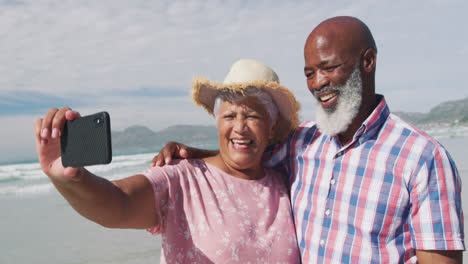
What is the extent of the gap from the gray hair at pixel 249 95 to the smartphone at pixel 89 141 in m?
1.27

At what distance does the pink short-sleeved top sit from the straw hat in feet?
1.87

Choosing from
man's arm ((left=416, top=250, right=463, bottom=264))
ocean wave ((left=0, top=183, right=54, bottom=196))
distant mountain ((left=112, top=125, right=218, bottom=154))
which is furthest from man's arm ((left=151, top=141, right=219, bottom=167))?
distant mountain ((left=112, top=125, right=218, bottom=154))

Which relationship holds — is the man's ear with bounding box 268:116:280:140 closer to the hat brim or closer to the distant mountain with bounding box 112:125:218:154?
the hat brim

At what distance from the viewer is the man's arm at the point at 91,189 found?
1513mm

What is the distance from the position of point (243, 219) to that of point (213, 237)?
231 millimetres

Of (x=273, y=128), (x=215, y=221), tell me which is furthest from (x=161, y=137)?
(x=215, y=221)

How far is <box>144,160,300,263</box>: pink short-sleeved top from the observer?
2221mm

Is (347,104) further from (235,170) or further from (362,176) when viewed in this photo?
(235,170)

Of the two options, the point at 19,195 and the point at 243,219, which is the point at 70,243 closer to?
the point at 243,219

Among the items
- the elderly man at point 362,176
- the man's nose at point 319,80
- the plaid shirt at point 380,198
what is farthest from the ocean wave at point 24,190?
the man's nose at point 319,80

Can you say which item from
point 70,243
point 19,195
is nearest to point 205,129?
point 19,195

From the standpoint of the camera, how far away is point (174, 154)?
2.63 meters

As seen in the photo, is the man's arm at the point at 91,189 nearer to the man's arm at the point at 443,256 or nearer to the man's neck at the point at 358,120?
the man's neck at the point at 358,120

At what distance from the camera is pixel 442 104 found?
3364 inches
